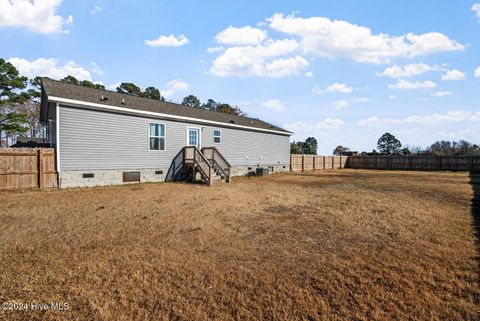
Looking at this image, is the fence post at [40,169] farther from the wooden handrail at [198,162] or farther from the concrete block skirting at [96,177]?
the wooden handrail at [198,162]

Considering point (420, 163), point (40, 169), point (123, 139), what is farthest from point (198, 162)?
point (420, 163)

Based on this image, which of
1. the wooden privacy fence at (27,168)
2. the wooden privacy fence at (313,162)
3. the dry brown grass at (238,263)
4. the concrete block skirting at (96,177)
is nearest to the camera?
the dry brown grass at (238,263)

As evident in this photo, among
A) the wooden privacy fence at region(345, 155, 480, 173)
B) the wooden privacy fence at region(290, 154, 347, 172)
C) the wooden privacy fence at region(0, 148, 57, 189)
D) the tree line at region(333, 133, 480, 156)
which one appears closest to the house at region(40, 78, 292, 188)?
the wooden privacy fence at region(0, 148, 57, 189)

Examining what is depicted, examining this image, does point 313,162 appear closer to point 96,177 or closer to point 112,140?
point 112,140

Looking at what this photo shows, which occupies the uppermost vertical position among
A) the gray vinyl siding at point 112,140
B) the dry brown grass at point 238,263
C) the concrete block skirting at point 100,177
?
the gray vinyl siding at point 112,140

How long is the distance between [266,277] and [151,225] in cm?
345

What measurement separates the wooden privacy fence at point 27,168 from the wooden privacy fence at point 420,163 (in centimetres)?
3267

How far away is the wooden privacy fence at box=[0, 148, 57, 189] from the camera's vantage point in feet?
32.9

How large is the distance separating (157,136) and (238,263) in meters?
11.3

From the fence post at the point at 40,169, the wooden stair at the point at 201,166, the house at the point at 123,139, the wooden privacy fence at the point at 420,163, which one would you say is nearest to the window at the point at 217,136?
the house at the point at 123,139

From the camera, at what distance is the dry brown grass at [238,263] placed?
3064 mm

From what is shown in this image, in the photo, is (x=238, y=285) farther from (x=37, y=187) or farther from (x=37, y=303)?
(x=37, y=187)

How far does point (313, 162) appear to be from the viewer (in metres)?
29.4

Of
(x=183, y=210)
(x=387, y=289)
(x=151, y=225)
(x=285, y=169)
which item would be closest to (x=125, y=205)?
(x=183, y=210)
